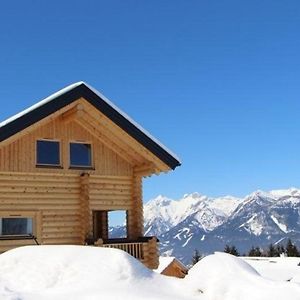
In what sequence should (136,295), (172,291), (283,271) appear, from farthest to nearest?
(283,271) → (172,291) → (136,295)


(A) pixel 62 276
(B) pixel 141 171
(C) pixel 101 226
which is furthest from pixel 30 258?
(C) pixel 101 226

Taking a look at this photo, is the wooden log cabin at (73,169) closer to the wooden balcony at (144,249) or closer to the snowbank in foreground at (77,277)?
the wooden balcony at (144,249)

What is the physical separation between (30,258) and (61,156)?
9.33m

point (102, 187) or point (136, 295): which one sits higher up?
point (102, 187)

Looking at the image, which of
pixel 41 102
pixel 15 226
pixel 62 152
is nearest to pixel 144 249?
pixel 62 152

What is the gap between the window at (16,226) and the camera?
719 inches

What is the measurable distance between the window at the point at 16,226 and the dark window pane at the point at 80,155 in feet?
8.73

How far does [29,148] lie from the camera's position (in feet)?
62.2

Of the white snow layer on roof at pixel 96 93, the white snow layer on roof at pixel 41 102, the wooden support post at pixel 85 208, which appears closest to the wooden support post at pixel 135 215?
the white snow layer on roof at pixel 96 93

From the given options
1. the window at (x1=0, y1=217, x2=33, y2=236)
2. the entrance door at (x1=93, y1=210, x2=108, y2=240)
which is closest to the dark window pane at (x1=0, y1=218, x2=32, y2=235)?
the window at (x1=0, y1=217, x2=33, y2=236)

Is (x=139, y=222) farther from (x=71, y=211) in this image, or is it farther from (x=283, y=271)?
(x=283, y=271)

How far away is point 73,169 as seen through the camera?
19797 mm

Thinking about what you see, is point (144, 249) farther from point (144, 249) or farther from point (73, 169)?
point (73, 169)

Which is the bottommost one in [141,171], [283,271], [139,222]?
[283,271]
